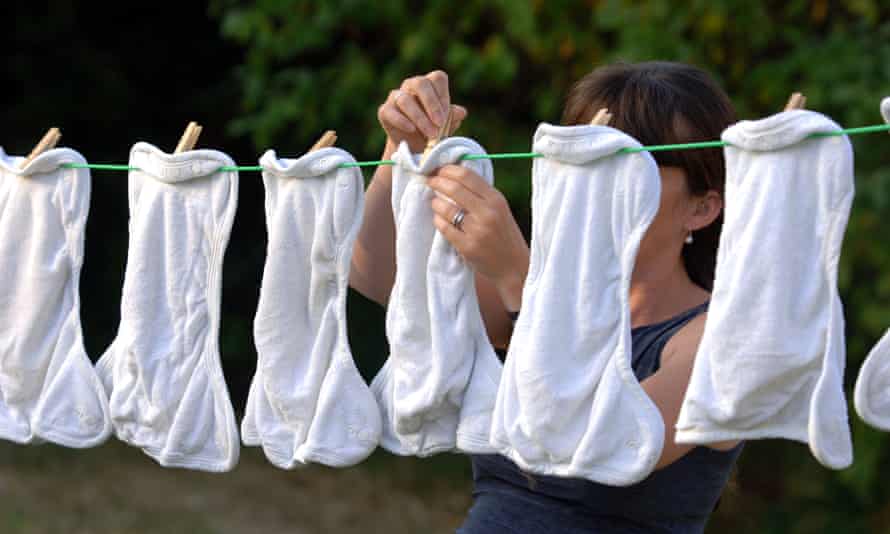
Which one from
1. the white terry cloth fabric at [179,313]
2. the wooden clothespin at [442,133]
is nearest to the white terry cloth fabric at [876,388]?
the wooden clothespin at [442,133]

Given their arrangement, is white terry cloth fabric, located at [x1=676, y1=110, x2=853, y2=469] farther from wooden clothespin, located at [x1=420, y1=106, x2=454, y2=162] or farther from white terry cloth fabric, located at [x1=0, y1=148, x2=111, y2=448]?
white terry cloth fabric, located at [x1=0, y1=148, x2=111, y2=448]

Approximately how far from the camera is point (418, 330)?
1340 millimetres

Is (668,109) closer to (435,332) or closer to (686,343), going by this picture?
(686,343)

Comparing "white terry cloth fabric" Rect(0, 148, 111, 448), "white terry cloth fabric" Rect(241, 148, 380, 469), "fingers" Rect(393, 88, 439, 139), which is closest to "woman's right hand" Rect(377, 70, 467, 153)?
"fingers" Rect(393, 88, 439, 139)

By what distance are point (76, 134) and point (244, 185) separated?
686mm

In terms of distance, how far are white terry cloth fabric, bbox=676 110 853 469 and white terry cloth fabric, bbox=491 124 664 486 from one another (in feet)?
0.28

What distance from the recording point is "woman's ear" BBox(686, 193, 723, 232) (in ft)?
4.69

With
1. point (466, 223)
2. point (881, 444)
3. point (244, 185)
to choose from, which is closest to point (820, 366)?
point (466, 223)

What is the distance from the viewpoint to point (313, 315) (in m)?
1.44

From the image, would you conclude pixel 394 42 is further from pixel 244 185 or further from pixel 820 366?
pixel 820 366

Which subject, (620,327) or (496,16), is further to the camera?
(496,16)

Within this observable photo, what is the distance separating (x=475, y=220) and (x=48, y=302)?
64 centimetres

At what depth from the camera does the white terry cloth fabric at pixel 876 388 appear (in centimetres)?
107

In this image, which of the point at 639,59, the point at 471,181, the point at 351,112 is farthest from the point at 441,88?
the point at 351,112
